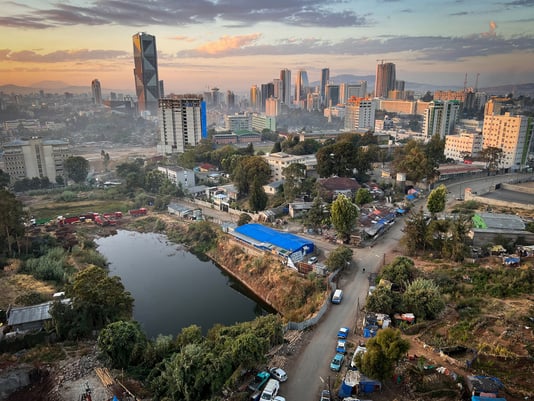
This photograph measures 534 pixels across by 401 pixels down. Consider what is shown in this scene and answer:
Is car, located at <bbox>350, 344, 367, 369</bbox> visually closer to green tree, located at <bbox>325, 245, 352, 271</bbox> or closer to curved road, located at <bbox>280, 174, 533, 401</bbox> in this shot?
curved road, located at <bbox>280, 174, 533, 401</bbox>

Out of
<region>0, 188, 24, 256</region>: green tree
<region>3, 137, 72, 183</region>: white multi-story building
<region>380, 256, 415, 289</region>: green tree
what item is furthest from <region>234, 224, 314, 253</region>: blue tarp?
<region>3, 137, 72, 183</region>: white multi-story building

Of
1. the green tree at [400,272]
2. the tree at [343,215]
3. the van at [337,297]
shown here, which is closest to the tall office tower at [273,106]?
the tree at [343,215]


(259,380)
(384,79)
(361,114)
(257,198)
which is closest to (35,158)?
(257,198)

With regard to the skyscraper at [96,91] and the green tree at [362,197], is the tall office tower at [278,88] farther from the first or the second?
the green tree at [362,197]

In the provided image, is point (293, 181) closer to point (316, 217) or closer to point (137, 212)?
point (316, 217)

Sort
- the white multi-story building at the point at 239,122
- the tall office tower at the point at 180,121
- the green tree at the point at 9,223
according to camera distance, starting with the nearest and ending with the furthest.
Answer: the green tree at the point at 9,223 → the tall office tower at the point at 180,121 → the white multi-story building at the point at 239,122

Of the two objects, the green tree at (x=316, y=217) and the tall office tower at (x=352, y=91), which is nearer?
the green tree at (x=316, y=217)

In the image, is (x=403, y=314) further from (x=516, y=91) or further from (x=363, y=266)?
(x=516, y=91)
